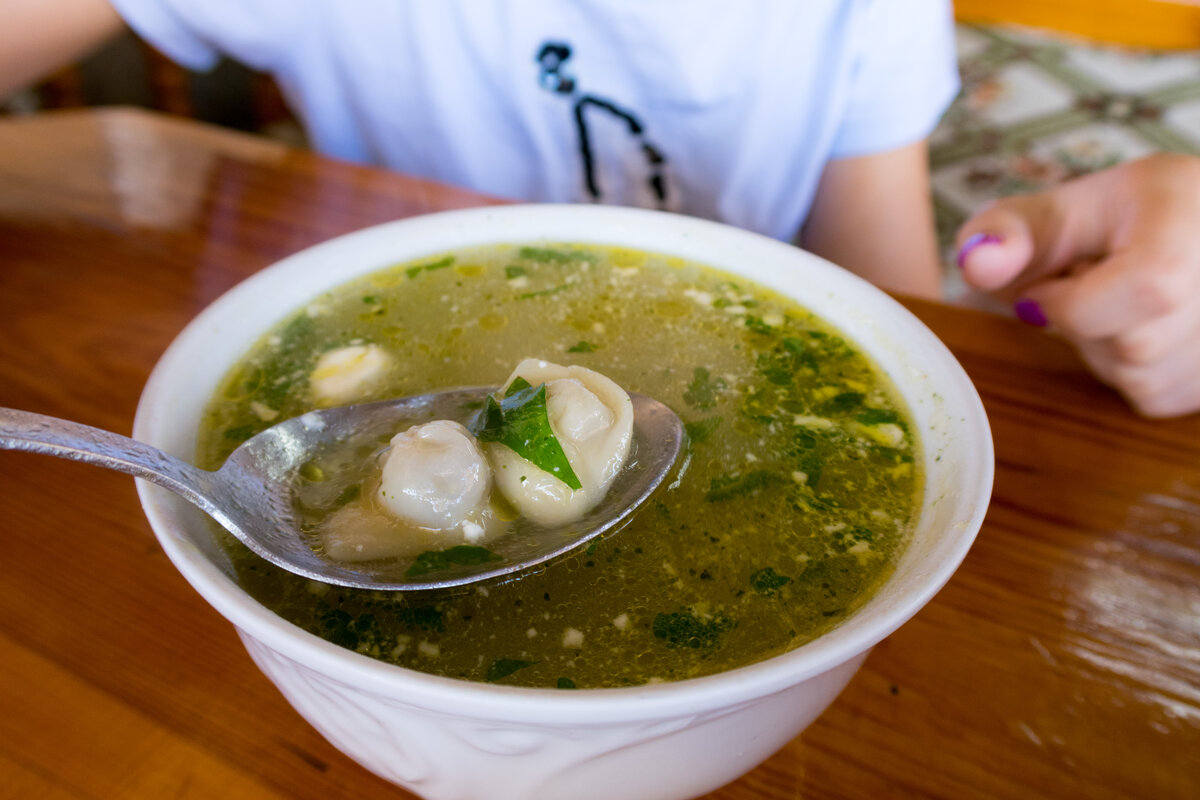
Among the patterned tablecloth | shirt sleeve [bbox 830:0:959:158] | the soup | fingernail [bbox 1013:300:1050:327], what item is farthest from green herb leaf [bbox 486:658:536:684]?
the patterned tablecloth

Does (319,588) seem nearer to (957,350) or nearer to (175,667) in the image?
(175,667)

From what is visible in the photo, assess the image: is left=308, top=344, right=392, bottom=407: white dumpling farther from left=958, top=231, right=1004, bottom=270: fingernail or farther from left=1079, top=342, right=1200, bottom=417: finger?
left=1079, top=342, right=1200, bottom=417: finger

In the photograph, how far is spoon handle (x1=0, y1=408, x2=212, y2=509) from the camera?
52cm

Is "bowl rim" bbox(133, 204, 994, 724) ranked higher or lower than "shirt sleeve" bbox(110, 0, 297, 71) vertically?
lower

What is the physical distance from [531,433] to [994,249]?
726 mm

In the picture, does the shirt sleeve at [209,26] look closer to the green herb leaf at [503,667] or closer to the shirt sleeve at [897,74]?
the shirt sleeve at [897,74]

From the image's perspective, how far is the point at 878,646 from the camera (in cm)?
80

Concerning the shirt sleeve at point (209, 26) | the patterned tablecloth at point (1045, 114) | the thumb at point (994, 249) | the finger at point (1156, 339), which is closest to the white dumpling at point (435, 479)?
the thumb at point (994, 249)

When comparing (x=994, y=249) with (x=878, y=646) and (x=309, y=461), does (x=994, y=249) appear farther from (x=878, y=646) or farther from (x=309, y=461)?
(x=309, y=461)

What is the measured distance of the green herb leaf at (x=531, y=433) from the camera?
2.31ft

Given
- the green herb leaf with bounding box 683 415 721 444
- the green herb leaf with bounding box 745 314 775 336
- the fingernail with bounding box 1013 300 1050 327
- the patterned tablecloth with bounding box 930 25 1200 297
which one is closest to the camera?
the green herb leaf with bounding box 683 415 721 444

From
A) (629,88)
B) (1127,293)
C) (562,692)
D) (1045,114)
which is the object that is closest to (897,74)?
(629,88)

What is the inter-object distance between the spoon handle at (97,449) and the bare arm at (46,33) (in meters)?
1.31

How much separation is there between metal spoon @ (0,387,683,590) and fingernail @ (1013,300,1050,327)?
670mm
